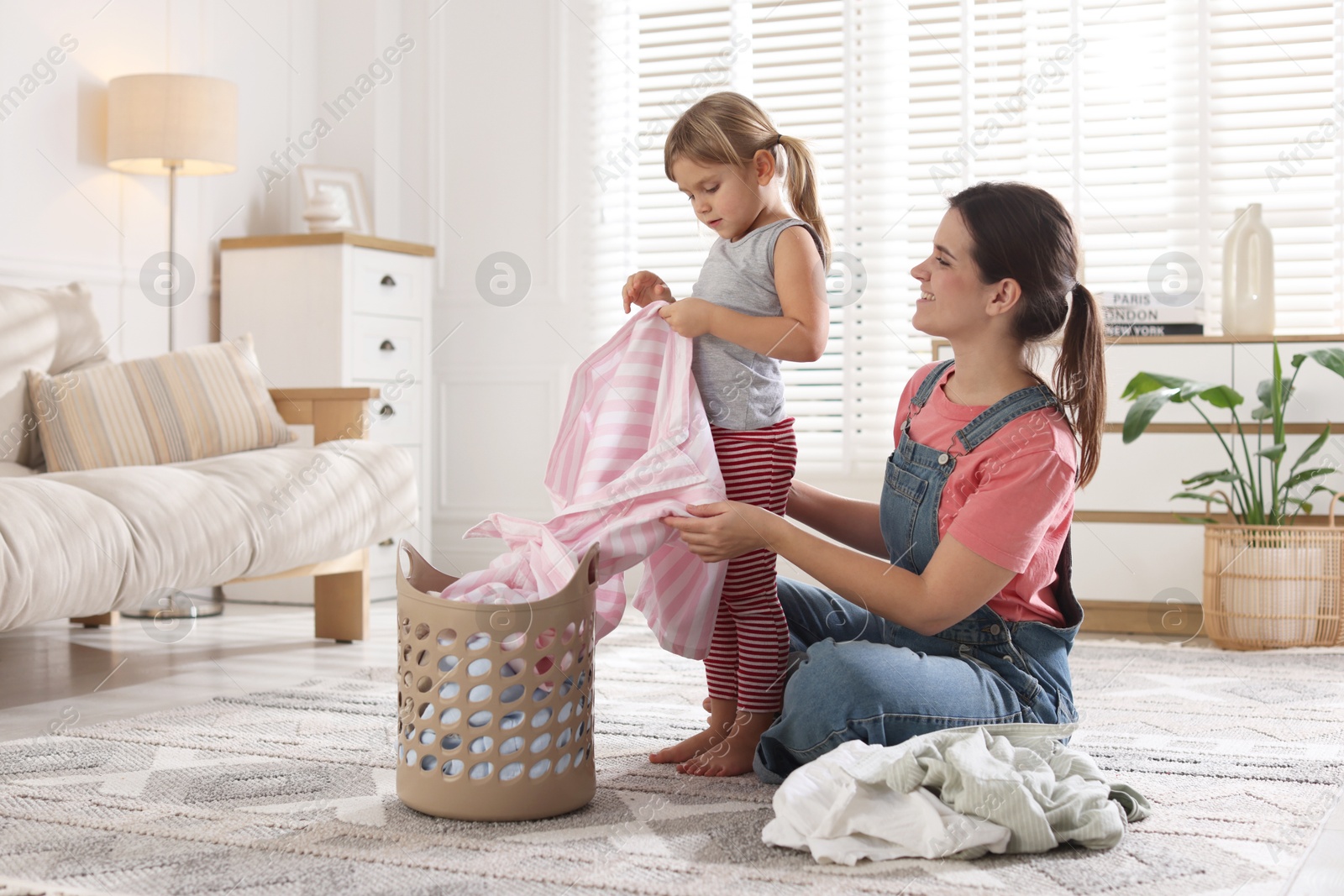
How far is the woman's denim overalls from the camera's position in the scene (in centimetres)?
136

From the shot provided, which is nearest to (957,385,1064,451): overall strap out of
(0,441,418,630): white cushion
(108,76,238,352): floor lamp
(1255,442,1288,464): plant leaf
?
(0,441,418,630): white cushion

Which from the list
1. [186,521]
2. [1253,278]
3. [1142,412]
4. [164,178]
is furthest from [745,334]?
[164,178]

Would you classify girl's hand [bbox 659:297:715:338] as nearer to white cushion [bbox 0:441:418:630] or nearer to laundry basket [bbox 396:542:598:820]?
laundry basket [bbox 396:542:598:820]

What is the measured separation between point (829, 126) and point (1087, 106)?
0.75 meters

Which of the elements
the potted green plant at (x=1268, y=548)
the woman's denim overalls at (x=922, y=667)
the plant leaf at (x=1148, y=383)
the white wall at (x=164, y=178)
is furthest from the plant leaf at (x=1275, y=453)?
the white wall at (x=164, y=178)

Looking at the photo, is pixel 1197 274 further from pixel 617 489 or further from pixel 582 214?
pixel 617 489

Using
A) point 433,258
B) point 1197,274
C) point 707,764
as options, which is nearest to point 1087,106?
point 1197,274

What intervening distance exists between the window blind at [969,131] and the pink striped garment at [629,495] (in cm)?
214

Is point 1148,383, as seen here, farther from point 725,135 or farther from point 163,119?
point 163,119

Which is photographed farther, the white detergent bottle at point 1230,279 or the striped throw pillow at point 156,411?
the white detergent bottle at point 1230,279

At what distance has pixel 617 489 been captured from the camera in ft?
4.72

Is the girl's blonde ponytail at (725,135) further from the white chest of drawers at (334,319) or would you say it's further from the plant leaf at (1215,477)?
the white chest of drawers at (334,319)

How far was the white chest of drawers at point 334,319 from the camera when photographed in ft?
11.4

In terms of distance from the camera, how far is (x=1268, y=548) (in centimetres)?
275
